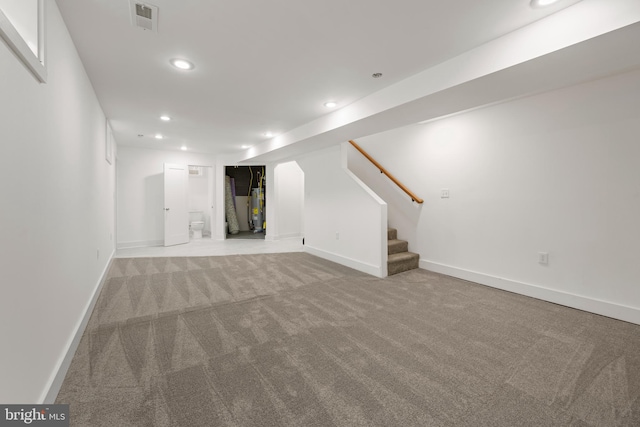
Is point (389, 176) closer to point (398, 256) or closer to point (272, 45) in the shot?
point (398, 256)

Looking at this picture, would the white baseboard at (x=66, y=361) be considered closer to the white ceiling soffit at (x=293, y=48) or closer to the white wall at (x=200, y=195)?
the white ceiling soffit at (x=293, y=48)

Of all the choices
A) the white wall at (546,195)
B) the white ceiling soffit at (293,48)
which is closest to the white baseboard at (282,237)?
the white ceiling soffit at (293,48)

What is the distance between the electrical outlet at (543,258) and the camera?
3189 mm

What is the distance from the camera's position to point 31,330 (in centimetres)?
134

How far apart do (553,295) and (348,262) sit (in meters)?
2.79

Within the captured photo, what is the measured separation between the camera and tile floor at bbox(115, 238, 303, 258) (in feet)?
19.3

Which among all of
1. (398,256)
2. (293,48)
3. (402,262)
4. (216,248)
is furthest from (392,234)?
(216,248)

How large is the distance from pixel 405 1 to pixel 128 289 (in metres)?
4.34

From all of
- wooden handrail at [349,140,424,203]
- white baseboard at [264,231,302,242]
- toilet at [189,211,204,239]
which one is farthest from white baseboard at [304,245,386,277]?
toilet at [189,211,204,239]

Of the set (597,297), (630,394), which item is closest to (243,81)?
(630,394)

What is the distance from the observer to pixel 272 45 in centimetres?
233

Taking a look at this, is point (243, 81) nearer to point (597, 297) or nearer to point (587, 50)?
point (587, 50)

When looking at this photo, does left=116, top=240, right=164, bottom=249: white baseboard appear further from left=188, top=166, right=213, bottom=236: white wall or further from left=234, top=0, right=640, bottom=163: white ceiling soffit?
left=234, top=0, right=640, bottom=163: white ceiling soffit

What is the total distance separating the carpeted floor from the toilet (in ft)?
15.1
